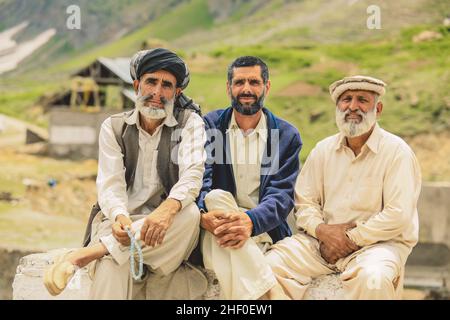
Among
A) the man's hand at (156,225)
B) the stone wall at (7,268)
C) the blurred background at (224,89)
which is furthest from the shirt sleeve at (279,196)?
the blurred background at (224,89)

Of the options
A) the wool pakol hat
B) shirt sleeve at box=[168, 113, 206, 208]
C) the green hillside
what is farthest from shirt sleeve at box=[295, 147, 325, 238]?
the green hillside

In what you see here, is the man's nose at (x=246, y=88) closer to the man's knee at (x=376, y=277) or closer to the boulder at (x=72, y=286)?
the boulder at (x=72, y=286)

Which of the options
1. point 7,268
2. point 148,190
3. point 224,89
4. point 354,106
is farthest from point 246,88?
point 224,89

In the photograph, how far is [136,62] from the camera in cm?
475

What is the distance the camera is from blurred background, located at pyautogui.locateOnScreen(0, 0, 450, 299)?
23.0m

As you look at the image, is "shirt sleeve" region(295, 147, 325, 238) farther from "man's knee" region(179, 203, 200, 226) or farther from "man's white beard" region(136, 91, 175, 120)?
"man's white beard" region(136, 91, 175, 120)

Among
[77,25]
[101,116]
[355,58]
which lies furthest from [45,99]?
[77,25]

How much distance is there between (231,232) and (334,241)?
2.06ft

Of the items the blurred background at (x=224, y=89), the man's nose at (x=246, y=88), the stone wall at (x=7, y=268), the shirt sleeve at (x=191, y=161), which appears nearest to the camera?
the shirt sleeve at (x=191, y=161)

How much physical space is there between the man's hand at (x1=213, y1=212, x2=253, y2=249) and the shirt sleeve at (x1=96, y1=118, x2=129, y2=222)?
1.72 feet

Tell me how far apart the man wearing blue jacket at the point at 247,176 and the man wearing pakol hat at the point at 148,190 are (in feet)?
0.49

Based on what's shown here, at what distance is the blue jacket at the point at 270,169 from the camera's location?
184 inches
